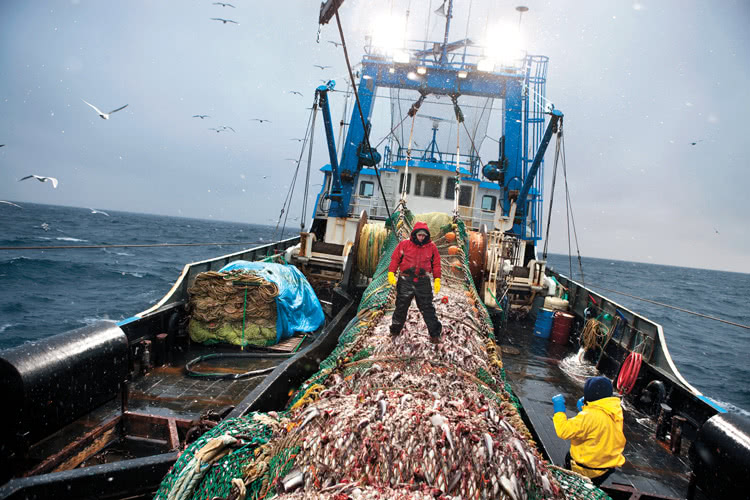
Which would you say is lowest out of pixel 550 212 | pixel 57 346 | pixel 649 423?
pixel 649 423

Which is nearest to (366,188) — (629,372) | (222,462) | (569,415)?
(629,372)

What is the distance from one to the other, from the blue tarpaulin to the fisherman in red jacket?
4.33 m

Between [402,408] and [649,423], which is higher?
[402,408]

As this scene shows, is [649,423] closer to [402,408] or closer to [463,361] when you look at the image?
[463,361]

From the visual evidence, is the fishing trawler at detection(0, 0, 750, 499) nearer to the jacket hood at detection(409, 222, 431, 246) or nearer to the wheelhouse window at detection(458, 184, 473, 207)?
the jacket hood at detection(409, 222, 431, 246)

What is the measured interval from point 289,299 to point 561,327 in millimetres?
7605

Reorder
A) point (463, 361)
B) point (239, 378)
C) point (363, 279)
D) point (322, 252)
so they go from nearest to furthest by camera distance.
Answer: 1. point (463, 361)
2. point (239, 378)
3. point (363, 279)
4. point (322, 252)

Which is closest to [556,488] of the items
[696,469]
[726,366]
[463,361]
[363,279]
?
[463,361]

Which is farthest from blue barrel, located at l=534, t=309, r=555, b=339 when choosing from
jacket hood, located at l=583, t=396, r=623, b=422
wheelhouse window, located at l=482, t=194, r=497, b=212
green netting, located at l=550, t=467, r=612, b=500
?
green netting, located at l=550, t=467, r=612, b=500

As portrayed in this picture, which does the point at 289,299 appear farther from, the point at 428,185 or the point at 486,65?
the point at 486,65

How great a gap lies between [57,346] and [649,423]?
28.0 feet

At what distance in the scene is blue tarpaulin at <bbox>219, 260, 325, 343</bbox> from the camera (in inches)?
327

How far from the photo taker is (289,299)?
28.2 ft

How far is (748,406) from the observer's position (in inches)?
601
